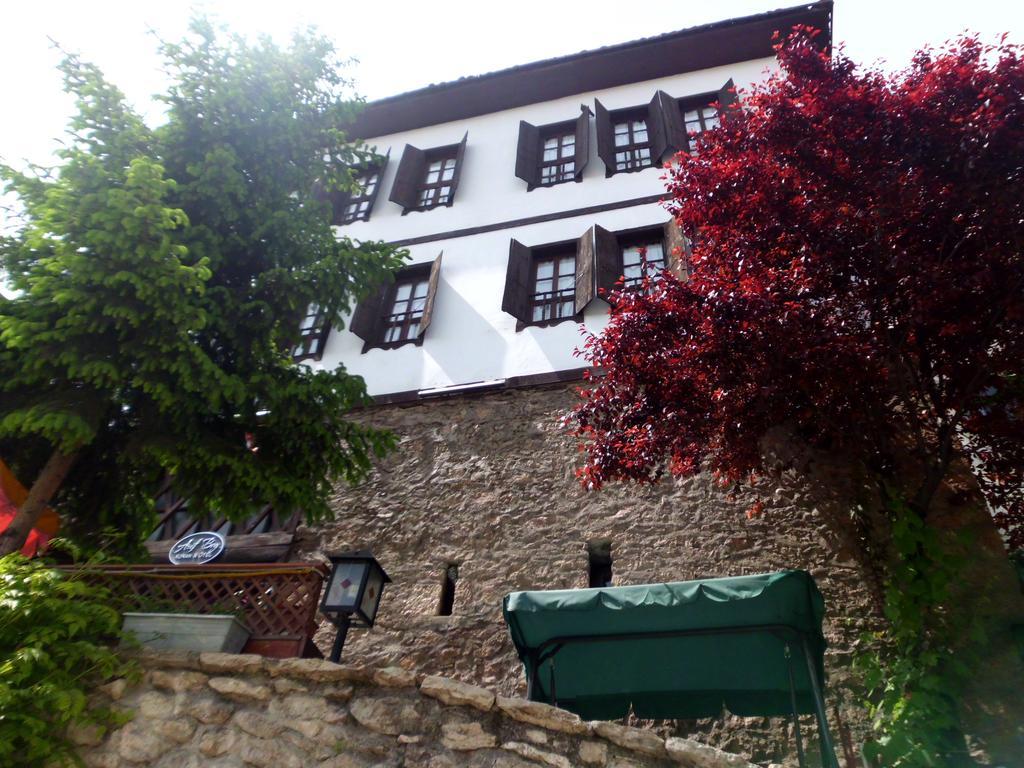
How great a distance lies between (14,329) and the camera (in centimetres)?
446

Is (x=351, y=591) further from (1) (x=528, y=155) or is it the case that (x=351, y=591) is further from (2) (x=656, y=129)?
(2) (x=656, y=129)

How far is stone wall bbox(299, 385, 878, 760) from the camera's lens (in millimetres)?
6062

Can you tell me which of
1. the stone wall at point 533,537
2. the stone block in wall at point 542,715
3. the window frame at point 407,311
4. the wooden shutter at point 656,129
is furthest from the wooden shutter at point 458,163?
the stone block in wall at point 542,715

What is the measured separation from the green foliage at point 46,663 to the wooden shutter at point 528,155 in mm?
8084

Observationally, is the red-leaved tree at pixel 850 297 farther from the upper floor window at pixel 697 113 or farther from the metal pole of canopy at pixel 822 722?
the upper floor window at pixel 697 113

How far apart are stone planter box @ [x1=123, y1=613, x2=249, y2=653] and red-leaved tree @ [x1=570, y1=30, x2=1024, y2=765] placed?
2.76 metres

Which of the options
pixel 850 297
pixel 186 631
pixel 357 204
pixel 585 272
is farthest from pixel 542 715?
pixel 357 204

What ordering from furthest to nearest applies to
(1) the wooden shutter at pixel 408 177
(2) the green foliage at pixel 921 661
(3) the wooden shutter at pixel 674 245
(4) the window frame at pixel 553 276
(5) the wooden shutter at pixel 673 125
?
(1) the wooden shutter at pixel 408 177 → (5) the wooden shutter at pixel 673 125 → (4) the window frame at pixel 553 276 → (3) the wooden shutter at pixel 674 245 → (2) the green foliage at pixel 921 661

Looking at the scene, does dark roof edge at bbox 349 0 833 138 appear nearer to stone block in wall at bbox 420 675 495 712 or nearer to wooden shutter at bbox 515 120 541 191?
wooden shutter at bbox 515 120 541 191

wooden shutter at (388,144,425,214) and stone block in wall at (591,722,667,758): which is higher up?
wooden shutter at (388,144,425,214)

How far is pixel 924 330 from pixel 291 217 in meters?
4.78

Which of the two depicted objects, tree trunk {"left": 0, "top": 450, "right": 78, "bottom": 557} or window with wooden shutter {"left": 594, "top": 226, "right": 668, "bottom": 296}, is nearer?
tree trunk {"left": 0, "top": 450, "right": 78, "bottom": 557}

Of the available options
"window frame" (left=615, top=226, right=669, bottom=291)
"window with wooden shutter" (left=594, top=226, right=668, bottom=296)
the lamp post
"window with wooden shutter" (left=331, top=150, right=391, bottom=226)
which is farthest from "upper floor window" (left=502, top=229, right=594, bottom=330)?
the lamp post

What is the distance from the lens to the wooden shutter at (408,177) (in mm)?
11219
